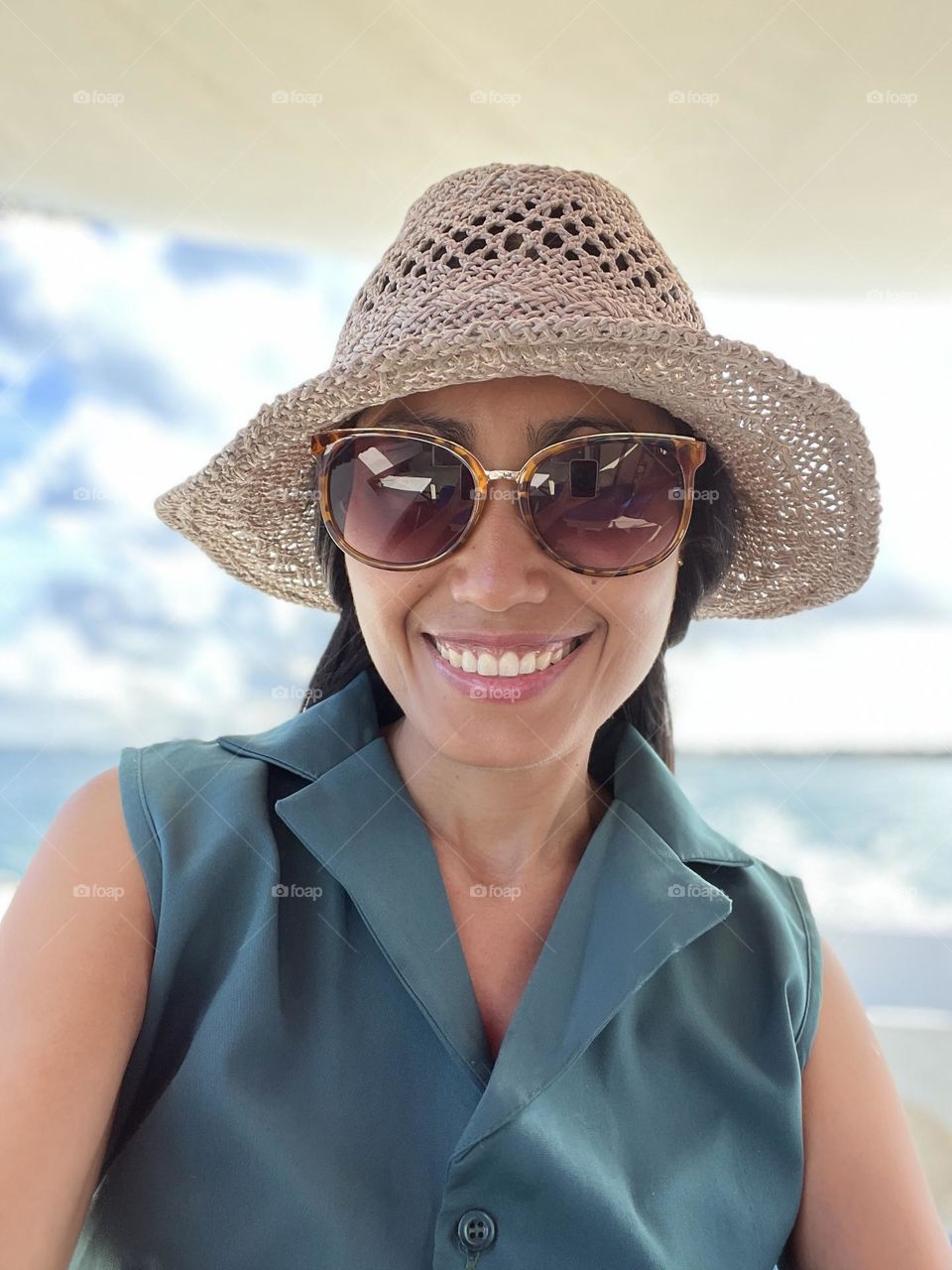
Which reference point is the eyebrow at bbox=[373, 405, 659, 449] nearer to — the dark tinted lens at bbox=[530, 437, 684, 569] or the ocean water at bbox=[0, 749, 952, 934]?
the dark tinted lens at bbox=[530, 437, 684, 569]

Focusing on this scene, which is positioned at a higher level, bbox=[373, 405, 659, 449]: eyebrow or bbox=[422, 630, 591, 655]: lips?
bbox=[373, 405, 659, 449]: eyebrow

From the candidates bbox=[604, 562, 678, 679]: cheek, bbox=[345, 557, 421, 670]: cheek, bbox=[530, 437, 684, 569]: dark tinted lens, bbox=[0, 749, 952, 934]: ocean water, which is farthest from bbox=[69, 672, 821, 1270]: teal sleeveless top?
bbox=[0, 749, 952, 934]: ocean water

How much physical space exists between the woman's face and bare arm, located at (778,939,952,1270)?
527 mm

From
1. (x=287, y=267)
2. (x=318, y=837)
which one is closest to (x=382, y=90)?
(x=287, y=267)

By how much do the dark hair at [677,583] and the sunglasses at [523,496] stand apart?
0.22m

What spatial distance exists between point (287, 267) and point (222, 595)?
12.7ft

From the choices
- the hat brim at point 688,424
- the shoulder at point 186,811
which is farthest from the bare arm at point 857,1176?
the shoulder at point 186,811

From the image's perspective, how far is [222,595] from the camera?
6832 mm

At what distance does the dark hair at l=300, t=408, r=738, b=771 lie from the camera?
1.39m

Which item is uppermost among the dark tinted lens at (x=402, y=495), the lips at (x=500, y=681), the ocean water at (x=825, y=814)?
the dark tinted lens at (x=402, y=495)

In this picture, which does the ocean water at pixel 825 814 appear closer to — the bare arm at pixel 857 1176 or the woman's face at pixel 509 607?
the bare arm at pixel 857 1176

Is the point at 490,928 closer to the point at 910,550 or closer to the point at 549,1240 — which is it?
the point at 549,1240

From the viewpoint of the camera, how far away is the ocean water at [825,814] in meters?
5.80

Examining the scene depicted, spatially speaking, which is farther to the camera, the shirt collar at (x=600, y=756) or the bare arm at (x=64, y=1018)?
the shirt collar at (x=600, y=756)
